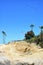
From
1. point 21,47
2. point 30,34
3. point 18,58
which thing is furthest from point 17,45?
point 30,34

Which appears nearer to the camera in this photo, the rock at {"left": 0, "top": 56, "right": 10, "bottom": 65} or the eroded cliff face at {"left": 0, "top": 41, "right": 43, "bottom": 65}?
the rock at {"left": 0, "top": 56, "right": 10, "bottom": 65}

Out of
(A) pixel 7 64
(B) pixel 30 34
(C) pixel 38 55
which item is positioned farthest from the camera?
(B) pixel 30 34

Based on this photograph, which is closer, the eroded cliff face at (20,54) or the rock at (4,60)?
the rock at (4,60)

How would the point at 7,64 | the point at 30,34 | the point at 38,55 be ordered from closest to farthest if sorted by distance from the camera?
1. the point at 7,64
2. the point at 38,55
3. the point at 30,34

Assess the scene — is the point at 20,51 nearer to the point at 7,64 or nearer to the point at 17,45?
the point at 17,45

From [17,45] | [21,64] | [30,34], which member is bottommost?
[21,64]

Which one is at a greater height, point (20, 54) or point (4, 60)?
point (20, 54)

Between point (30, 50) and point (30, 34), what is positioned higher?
point (30, 34)

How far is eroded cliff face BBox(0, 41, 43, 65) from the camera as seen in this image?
790 inches

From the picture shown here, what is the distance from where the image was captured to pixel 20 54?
21516 mm

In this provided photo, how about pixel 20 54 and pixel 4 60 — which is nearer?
pixel 4 60

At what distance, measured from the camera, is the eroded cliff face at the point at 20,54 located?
2008cm

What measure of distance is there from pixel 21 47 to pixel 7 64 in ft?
9.56

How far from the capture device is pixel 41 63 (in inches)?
789
